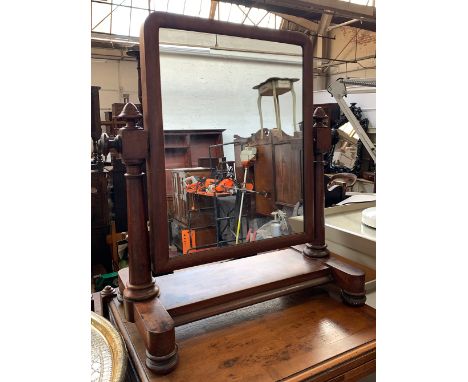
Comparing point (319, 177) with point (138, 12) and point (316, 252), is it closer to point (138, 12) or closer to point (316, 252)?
point (316, 252)

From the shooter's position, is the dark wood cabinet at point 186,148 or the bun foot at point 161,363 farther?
the dark wood cabinet at point 186,148

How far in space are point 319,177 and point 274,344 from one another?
14.2 inches

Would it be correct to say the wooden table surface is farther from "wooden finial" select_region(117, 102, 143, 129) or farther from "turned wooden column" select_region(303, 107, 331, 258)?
"wooden finial" select_region(117, 102, 143, 129)

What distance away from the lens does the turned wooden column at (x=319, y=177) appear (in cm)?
75

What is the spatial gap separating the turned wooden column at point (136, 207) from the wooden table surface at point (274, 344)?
0.08m

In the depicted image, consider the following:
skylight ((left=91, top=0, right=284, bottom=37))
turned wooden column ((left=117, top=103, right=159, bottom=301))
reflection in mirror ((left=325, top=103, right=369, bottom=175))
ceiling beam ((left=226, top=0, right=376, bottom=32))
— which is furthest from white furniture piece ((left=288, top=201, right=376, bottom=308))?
reflection in mirror ((left=325, top=103, right=369, bottom=175))

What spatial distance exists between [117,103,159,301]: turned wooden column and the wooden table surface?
82 mm

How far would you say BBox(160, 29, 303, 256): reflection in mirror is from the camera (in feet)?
2.04

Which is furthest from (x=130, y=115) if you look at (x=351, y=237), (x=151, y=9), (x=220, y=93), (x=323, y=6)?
(x=151, y=9)

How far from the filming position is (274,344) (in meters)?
0.56

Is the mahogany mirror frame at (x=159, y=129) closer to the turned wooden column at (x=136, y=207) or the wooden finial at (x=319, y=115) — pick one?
→ the turned wooden column at (x=136, y=207)

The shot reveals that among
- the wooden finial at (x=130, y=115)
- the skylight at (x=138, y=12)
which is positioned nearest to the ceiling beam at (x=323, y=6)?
the skylight at (x=138, y=12)
